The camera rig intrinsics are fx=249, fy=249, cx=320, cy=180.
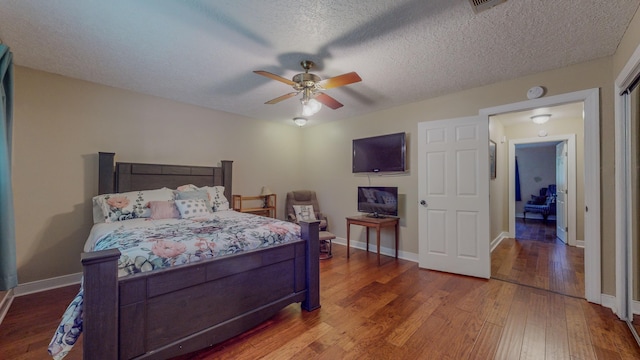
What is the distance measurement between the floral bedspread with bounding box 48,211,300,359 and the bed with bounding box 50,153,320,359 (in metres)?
0.05

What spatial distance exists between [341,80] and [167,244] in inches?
78.4

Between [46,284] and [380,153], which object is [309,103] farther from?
[46,284]

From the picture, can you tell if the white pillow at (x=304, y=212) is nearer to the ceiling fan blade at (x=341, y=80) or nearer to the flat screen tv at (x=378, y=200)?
the flat screen tv at (x=378, y=200)

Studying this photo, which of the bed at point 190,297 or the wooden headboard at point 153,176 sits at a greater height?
the wooden headboard at point 153,176

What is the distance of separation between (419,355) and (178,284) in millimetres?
1732

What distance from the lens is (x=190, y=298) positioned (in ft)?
5.51

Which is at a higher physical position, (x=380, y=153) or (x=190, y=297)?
(x=380, y=153)

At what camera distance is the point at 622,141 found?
2.22 m

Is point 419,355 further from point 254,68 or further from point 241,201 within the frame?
point 241,201

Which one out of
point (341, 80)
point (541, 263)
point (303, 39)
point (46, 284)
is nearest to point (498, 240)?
point (541, 263)

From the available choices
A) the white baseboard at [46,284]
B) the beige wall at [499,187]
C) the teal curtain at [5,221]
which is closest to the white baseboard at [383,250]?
the beige wall at [499,187]

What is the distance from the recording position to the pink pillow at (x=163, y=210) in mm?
2900

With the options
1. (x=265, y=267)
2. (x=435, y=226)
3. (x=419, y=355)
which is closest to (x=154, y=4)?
(x=265, y=267)

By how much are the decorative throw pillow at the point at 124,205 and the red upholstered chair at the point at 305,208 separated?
90.3 inches
